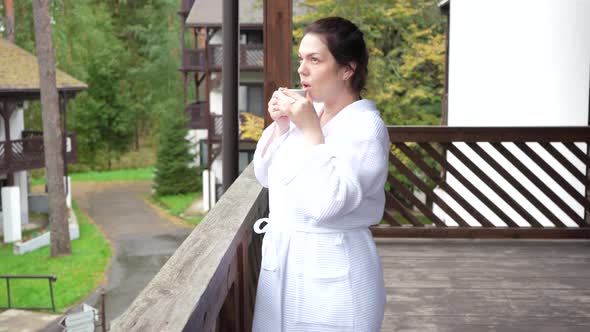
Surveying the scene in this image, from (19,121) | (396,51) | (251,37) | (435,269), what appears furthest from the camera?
(251,37)

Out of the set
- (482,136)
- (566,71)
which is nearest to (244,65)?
(566,71)

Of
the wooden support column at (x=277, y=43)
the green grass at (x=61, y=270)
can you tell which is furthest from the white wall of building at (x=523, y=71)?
the green grass at (x=61, y=270)

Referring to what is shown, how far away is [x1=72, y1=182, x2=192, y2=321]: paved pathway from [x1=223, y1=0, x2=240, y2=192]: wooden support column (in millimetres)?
8844

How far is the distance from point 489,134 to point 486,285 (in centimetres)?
134

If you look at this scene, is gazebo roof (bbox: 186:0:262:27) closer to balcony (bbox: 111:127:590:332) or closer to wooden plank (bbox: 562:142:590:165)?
balcony (bbox: 111:127:590:332)

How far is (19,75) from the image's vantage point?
19.6m

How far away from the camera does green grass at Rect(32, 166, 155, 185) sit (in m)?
27.9

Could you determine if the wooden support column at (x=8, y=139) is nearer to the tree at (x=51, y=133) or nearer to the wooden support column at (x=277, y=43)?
the tree at (x=51, y=133)

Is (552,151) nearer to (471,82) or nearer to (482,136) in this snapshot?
(482,136)

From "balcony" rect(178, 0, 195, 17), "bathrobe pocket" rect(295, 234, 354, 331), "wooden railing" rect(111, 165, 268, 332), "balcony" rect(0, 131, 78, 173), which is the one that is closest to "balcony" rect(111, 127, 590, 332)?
"wooden railing" rect(111, 165, 268, 332)

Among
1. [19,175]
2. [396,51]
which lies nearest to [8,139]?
[19,175]

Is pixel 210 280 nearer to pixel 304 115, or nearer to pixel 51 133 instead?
pixel 304 115

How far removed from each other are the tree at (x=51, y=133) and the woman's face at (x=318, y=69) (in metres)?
16.0

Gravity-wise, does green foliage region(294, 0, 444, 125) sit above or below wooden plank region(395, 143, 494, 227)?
above
